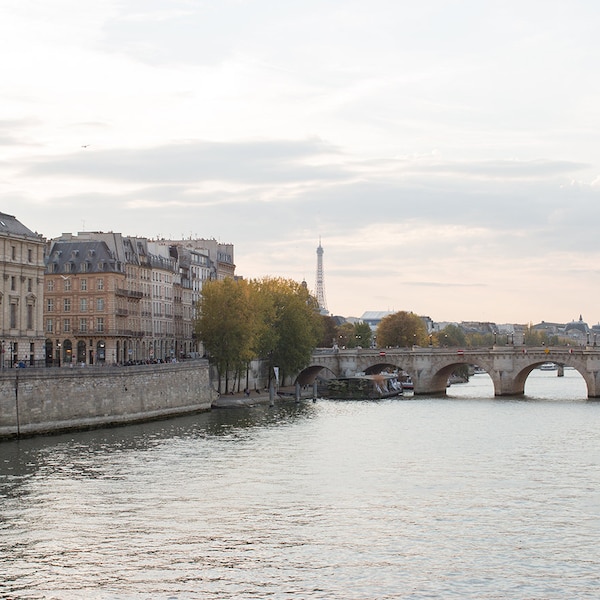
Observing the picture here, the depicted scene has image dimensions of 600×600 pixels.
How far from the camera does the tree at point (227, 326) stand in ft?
318

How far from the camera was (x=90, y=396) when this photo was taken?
68688 millimetres

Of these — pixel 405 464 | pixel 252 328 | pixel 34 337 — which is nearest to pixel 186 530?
pixel 405 464

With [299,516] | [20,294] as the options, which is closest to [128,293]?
[20,294]

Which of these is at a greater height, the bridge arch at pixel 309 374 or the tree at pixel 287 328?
the tree at pixel 287 328

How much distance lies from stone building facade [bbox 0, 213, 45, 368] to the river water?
55.4 feet

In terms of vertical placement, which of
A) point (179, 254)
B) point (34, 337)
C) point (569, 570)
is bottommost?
point (569, 570)

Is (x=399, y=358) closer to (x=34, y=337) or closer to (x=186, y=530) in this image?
(x=34, y=337)

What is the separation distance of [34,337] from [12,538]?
48.1 metres

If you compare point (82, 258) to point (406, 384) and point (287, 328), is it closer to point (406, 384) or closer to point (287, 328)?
point (287, 328)

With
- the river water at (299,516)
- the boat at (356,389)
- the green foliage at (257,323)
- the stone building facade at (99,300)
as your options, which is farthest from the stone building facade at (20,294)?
the boat at (356,389)

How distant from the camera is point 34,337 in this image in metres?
82.9

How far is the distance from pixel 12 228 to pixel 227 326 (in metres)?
22.2

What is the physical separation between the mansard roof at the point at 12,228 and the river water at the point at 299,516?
758 inches

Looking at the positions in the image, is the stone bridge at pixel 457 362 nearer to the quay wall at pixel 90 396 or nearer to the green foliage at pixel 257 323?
the green foliage at pixel 257 323
